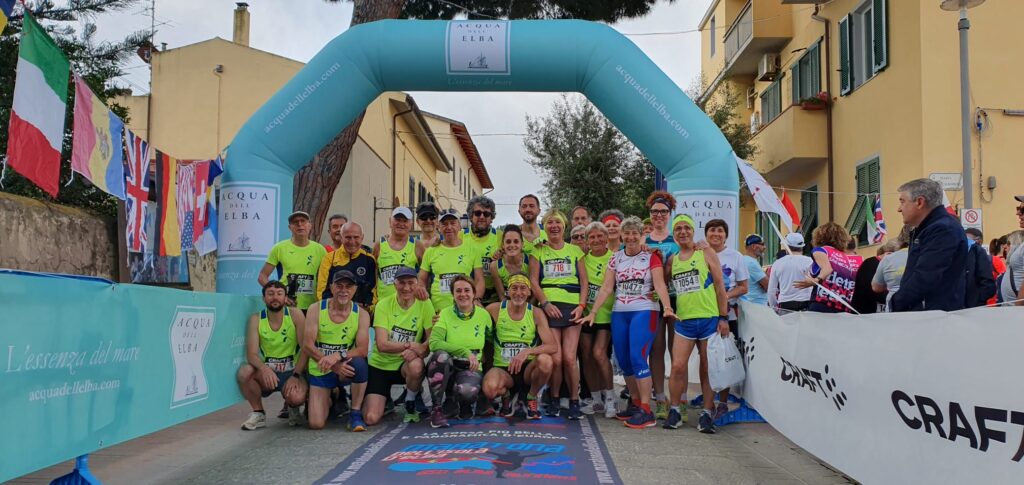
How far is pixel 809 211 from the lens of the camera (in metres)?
17.9

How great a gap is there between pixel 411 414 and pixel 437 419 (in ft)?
1.40

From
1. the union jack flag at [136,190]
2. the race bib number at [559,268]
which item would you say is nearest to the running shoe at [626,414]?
the race bib number at [559,268]

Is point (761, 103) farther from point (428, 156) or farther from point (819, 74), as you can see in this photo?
point (428, 156)

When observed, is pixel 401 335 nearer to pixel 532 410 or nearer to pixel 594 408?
pixel 532 410

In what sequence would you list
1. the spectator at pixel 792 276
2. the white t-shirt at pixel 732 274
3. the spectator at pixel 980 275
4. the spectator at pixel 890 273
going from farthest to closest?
the spectator at pixel 792 276
the white t-shirt at pixel 732 274
the spectator at pixel 890 273
the spectator at pixel 980 275

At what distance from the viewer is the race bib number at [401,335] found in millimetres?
7250

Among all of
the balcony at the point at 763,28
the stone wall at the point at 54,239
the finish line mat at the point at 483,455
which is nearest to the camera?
the finish line mat at the point at 483,455

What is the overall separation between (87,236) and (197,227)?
4.02 ft

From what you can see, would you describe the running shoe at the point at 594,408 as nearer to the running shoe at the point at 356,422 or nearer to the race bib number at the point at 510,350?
the race bib number at the point at 510,350

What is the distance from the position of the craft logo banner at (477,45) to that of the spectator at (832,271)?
13.0ft

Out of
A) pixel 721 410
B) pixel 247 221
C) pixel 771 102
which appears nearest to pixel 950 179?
pixel 721 410

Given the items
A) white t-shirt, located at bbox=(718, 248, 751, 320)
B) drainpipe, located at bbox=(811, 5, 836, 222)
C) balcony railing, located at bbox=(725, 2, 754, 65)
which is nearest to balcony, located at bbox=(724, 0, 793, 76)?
balcony railing, located at bbox=(725, 2, 754, 65)

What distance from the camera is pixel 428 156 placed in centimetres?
3716

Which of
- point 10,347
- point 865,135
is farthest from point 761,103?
point 10,347
